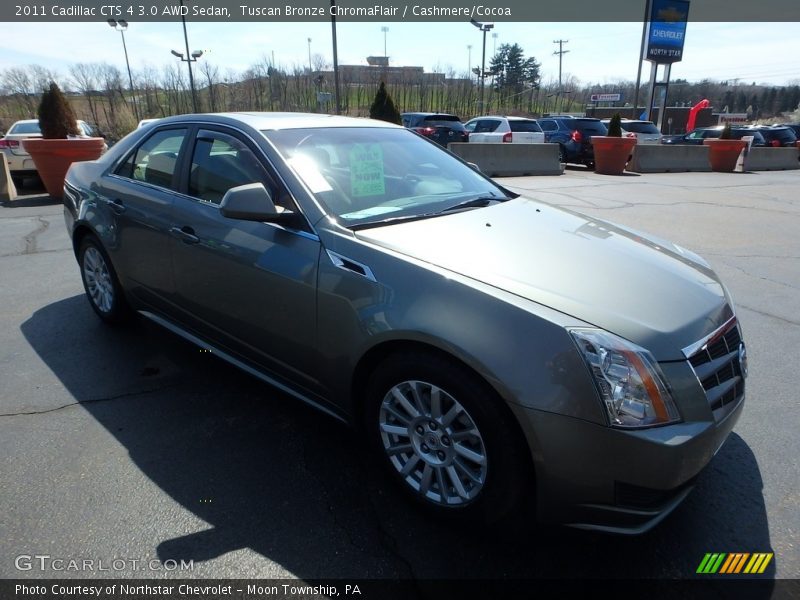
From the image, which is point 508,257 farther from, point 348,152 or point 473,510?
point 348,152

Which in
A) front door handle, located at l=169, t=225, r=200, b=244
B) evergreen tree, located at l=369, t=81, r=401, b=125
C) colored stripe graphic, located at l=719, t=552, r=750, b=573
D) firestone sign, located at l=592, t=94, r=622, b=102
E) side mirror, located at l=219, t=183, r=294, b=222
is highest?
firestone sign, located at l=592, t=94, r=622, b=102

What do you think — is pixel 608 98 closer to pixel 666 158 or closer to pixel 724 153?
pixel 724 153

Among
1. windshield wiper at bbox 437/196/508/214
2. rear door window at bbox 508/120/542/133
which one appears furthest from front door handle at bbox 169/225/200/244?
rear door window at bbox 508/120/542/133

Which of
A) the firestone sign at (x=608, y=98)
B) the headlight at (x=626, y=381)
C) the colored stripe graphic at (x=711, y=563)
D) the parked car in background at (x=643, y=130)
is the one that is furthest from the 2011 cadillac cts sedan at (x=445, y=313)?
the firestone sign at (x=608, y=98)

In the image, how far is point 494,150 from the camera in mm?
15477

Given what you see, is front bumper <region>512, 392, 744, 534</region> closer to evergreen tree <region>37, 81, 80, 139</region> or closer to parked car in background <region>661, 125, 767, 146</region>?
evergreen tree <region>37, 81, 80, 139</region>

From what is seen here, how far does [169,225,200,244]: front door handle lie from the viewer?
3.23 m

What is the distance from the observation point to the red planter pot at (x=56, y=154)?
33.3ft

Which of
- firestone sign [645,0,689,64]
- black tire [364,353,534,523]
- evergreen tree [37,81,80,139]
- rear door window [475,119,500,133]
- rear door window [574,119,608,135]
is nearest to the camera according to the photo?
black tire [364,353,534,523]

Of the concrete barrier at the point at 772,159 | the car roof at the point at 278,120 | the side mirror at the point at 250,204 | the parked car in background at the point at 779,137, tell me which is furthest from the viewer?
the parked car in background at the point at 779,137

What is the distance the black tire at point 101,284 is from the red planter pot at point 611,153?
15.3m

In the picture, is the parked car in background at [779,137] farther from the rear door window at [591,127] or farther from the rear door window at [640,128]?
the rear door window at [591,127]

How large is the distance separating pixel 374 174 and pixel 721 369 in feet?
6.61

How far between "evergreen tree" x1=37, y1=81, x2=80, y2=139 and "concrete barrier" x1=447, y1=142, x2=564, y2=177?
9.15 meters
